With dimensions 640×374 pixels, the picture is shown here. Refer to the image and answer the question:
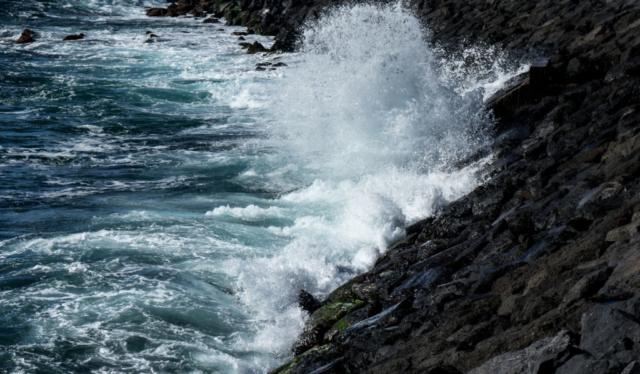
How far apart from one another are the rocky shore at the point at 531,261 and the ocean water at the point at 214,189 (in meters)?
0.68

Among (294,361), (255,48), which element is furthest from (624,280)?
(255,48)

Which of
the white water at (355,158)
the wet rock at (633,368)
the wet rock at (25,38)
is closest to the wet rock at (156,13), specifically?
the wet rock at (25,38)

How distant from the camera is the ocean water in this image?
19.5ft

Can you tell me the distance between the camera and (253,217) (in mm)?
8680

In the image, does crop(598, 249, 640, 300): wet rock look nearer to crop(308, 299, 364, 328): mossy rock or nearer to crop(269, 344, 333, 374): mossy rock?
crop(269, 344, 333, 374): mossy rock

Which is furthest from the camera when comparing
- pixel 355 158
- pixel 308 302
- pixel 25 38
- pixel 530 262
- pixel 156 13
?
pixel 156 13

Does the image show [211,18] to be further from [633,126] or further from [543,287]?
[543,287]

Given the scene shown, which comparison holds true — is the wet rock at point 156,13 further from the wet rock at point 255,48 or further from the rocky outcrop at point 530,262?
the rocky outcrop at point 530,262

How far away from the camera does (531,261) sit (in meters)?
4.42

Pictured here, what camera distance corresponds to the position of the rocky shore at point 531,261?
3.12 meters

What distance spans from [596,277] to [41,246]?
650 centimetres

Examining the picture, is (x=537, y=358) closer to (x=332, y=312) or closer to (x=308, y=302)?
(x=332, y=312)

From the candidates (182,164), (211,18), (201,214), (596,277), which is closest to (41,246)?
(201,214)

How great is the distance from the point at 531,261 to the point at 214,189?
252 inches
